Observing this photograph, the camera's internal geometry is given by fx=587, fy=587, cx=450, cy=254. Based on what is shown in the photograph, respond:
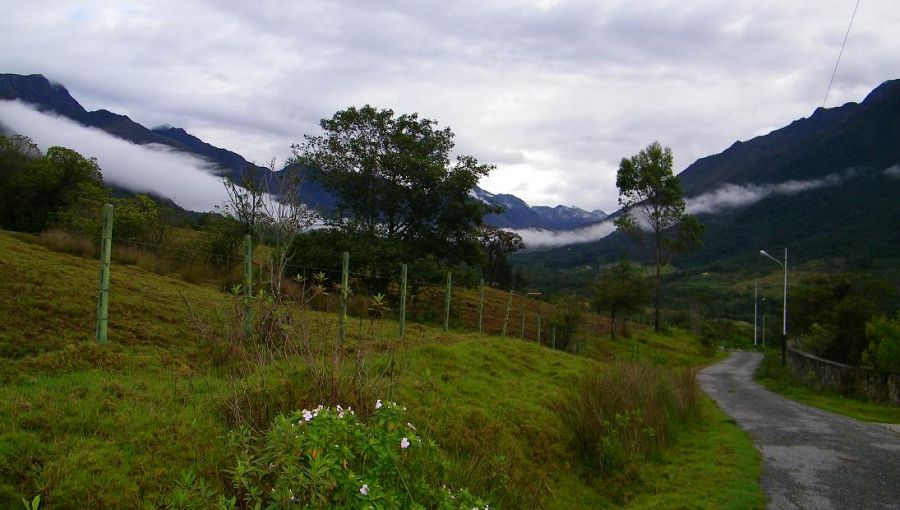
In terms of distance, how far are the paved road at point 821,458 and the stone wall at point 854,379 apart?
421 cm

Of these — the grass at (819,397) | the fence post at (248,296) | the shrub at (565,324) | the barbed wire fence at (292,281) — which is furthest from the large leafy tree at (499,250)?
the fence post at (248,296)

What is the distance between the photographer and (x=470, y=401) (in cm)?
859

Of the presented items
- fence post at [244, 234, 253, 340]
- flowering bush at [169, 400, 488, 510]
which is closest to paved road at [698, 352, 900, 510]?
flowering bush at [169, 400, 488, 510]

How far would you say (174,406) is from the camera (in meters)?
5.25

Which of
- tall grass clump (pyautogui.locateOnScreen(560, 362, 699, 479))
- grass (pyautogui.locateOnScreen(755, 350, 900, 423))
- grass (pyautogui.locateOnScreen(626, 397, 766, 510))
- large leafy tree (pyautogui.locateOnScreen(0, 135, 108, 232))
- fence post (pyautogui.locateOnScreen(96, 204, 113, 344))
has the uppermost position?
large leafy tree (pyautogui.locateOnScreen(0, 135, 108, 232))

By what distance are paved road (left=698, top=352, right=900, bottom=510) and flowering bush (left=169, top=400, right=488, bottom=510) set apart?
5.81 meters

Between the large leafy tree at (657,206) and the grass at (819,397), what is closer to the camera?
the grass at (819,397)

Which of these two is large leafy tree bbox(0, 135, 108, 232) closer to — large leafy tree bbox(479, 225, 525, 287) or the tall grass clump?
the tall grass clump

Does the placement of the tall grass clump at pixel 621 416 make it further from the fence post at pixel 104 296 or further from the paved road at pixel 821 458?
the fence post at pixel 104 296

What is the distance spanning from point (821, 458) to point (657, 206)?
34.1 m

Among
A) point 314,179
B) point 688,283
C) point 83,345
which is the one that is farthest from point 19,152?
point 688,283

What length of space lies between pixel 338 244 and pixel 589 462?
15767 millimetres

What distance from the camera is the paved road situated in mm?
7539

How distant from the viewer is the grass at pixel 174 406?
410 cm
